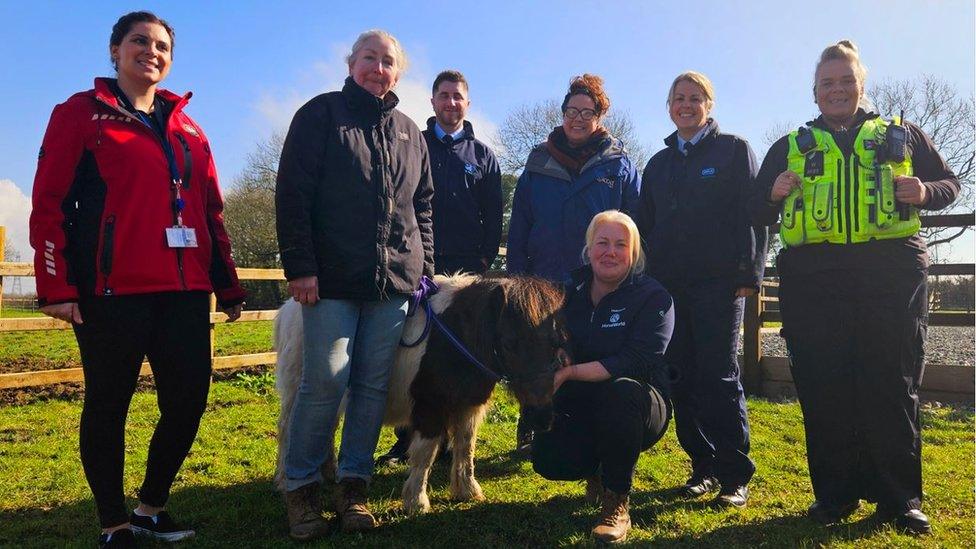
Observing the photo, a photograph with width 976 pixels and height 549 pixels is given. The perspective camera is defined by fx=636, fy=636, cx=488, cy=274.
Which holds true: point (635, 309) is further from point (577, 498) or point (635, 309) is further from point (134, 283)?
point (134, 283)

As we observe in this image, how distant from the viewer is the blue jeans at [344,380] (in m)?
3.29

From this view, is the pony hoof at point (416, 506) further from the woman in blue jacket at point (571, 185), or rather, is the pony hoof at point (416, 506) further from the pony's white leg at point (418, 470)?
the woman in blue jacket at point (571, 185)

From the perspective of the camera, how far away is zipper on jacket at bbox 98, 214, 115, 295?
115 inches

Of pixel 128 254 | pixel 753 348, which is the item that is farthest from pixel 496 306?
pixel 753 348

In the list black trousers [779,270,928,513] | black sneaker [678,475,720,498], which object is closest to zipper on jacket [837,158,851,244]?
black trousers [779,270,928,513]

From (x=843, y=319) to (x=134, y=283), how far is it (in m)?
3.70

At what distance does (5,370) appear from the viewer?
29.3 ft

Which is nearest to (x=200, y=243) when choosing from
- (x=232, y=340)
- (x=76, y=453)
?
(x=76, y=453)

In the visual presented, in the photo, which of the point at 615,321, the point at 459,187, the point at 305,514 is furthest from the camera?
the point at 459,187

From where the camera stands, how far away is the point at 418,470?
3.80 meters

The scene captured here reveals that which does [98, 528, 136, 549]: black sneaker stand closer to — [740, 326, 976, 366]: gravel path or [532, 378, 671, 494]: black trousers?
[532, 378, 671, 494]: black trousers

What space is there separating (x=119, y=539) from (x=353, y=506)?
3.66 feet

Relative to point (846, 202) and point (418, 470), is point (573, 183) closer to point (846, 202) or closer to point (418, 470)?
point (846, 202)

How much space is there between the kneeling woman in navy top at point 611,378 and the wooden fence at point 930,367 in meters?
3.01
